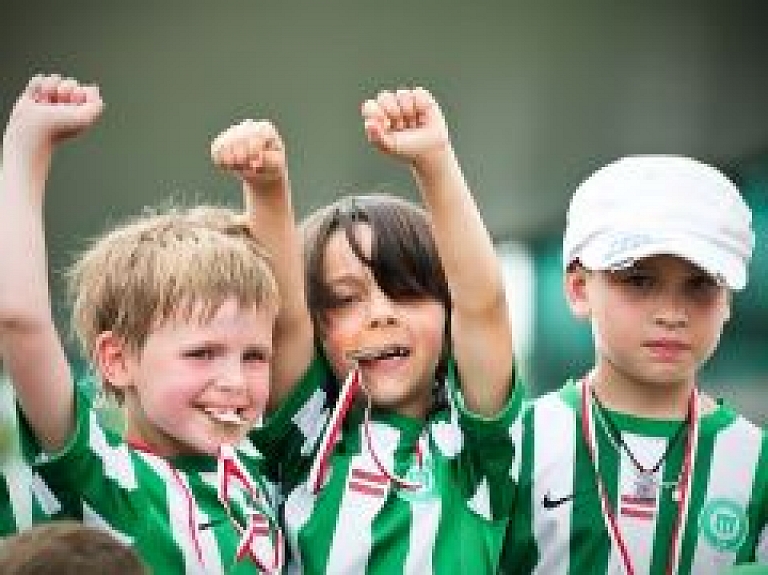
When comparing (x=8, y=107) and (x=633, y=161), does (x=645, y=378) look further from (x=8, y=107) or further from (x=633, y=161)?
(x=8, y=107)

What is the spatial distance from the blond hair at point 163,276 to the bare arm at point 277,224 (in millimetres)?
30

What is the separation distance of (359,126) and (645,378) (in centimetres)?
441

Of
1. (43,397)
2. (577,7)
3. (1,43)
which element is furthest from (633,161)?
(577,7)

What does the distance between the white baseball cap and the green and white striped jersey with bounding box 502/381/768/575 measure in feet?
0.73

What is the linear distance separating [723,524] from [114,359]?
83 centimetres

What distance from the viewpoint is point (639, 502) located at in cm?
255

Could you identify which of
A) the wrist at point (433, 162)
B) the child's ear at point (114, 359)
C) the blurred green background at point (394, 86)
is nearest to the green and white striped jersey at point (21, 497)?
the child's ear at point (114, 359)

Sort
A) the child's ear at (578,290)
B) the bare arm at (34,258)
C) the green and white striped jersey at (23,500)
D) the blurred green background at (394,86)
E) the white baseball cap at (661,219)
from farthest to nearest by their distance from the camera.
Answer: the blurred green background at (394,86) → the child's ear at (578,290) → the white baseball cap at (661,219) → the green and white striped jersey at (23,500) → the bare arm at (34,258)

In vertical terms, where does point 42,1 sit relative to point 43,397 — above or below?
above

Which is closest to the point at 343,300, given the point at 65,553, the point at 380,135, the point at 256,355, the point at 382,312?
the point at 382,312

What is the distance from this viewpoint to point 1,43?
20.2 feet

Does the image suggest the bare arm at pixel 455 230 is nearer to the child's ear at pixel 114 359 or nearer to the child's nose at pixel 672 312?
the child's nose at pixel 672 312

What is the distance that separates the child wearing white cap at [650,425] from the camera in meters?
2.50

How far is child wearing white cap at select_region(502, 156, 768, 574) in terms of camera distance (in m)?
2.50
